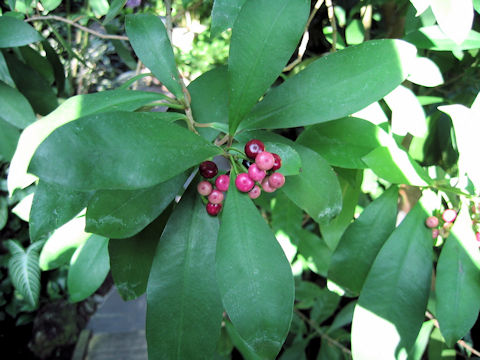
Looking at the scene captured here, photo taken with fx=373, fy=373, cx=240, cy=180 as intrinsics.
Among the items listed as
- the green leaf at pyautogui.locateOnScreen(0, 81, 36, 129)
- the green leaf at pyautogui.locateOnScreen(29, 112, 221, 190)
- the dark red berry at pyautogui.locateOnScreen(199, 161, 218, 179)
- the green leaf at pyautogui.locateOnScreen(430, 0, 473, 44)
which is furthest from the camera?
the green leaf at pyautogui.locateOnScreen(0, 81, 36, 129)

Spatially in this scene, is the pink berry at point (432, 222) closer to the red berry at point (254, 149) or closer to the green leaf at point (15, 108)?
the red berry at point (254, 149)

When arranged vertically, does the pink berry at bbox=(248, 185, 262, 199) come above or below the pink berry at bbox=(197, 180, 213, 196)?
above

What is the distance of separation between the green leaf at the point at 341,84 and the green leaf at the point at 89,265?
587 mm

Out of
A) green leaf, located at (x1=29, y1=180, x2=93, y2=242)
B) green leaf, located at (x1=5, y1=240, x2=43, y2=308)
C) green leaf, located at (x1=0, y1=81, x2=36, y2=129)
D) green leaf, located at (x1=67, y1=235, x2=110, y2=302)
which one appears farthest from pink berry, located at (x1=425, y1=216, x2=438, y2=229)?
green leaf, located at (x1=5, y1=240, x2=43, y2=308)

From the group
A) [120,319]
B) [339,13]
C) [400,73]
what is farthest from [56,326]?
[400,73]

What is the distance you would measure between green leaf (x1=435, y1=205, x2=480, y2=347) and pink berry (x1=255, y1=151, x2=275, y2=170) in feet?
1.33

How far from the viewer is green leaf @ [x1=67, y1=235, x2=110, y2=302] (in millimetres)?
965

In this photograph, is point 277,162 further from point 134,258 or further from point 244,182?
point 134,258

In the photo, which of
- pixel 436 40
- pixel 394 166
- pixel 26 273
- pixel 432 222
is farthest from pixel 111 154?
pixel 26 273

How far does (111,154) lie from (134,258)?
320 mm

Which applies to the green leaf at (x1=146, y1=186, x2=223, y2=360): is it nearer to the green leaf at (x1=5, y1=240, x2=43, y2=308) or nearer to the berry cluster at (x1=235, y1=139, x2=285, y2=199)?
the berry cluster at (x1=235, y1=139, x2=285, y2=199)

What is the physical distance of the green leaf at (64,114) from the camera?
1.85 ft

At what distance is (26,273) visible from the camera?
2303 millimetres

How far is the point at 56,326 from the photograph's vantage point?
2.63 m
